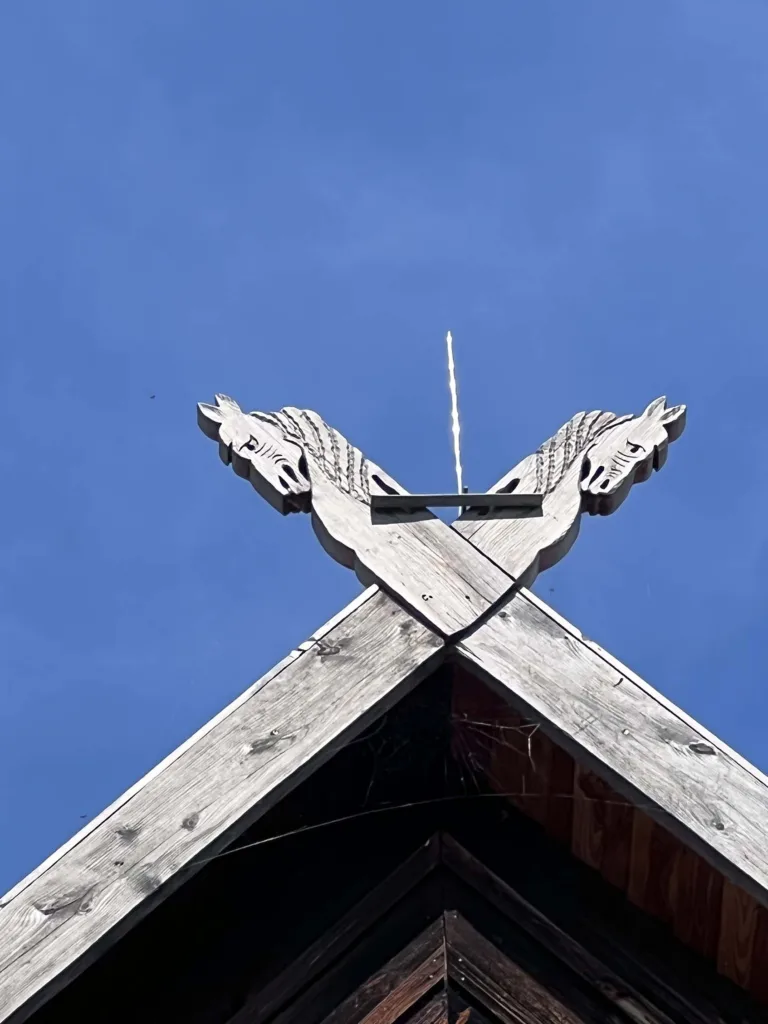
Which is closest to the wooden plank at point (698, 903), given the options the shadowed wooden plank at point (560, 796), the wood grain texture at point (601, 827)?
the wood grain texture at point (601, 827)

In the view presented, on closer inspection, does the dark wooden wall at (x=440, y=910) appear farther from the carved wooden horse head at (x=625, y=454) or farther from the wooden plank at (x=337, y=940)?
the carved wooden horse head at (x=625, y=454)

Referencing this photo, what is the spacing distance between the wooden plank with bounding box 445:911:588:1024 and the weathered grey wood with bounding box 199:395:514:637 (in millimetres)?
611

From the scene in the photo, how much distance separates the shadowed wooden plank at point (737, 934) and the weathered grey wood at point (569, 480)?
75cm

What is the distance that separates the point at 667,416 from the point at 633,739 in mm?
1275

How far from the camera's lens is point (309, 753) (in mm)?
2977

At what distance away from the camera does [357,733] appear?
3.04 meters

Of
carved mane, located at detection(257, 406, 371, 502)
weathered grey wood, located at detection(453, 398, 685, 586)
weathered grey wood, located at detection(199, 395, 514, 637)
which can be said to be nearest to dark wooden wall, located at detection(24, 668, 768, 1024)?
weathered grey wood, located at detection(199, 395, 514, 637)

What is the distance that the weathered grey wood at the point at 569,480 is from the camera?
343 cm

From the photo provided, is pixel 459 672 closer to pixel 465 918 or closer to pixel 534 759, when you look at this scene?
pixel 534 759

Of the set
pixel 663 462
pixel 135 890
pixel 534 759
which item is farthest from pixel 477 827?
pixel 663 462

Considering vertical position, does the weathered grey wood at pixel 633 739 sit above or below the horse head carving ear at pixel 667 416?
below

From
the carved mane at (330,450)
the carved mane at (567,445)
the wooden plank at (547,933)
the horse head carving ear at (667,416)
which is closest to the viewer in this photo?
the wooden plank at (547,933)

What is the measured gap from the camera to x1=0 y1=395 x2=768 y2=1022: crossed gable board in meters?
2.80

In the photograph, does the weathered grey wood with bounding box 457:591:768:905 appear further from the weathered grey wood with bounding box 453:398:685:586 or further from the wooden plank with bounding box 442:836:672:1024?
the wooden plank with bounding box 442:836:672:1024
